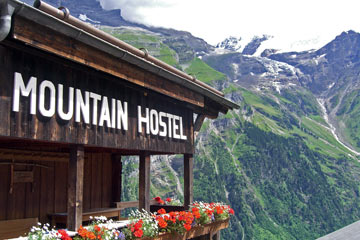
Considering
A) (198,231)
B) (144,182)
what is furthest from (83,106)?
(198,231)

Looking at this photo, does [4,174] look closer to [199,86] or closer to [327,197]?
[199,86]

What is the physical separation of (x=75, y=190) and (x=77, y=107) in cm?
170

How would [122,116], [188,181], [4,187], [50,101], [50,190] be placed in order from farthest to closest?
[188,181] < [50,190] < [122,116] < [4,187] < [50,101]

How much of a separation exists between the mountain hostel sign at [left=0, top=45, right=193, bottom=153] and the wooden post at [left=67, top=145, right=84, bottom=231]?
0.31 m

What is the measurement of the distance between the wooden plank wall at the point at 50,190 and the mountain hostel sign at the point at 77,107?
267 cm

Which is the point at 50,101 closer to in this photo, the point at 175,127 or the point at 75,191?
the point at 75,191

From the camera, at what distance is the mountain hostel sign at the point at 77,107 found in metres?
7.77

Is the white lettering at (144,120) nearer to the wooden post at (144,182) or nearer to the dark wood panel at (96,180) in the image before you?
the wooden post at (144,182)

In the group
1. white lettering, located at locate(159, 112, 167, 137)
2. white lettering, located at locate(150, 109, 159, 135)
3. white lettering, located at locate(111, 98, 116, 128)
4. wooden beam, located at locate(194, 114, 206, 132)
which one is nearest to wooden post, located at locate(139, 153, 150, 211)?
white lettering, located at locate(150, 109, 159, 135)

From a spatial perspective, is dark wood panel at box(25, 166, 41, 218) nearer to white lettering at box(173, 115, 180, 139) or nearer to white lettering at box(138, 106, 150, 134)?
white lettering at box(138, 106, 150, 134)

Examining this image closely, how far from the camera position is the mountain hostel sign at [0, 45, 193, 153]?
7.77 metres

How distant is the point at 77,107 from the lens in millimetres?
9234

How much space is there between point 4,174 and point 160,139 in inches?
168

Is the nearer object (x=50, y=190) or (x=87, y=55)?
(x=87, y=55)
